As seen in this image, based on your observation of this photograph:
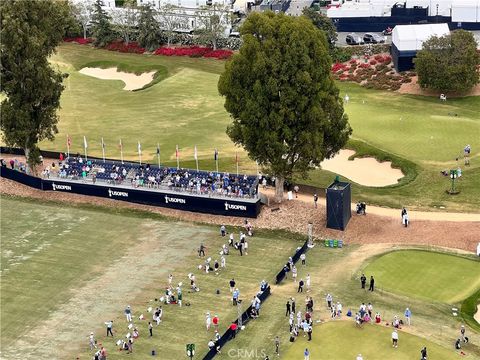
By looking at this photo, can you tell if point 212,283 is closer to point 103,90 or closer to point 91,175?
point 91,175

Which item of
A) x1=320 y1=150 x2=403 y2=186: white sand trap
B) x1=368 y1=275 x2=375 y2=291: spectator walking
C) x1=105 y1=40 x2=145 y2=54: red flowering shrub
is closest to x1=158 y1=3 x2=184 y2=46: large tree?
x1=105 y1=40 x2=145 y2=54: red flowering shrub

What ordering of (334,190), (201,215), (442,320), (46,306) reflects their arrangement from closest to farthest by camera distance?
(442,320) < (46,306) < (334,190) < (201,215)

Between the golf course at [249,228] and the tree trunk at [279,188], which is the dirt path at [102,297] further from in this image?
the tree trunk at [279,188]

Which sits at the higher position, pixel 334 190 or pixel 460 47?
pixel 460 47

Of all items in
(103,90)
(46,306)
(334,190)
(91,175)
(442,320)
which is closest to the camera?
(442,320)

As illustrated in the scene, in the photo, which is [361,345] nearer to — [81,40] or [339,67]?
[339,67]

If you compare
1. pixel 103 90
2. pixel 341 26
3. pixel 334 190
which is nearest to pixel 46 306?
pixel 334 190
